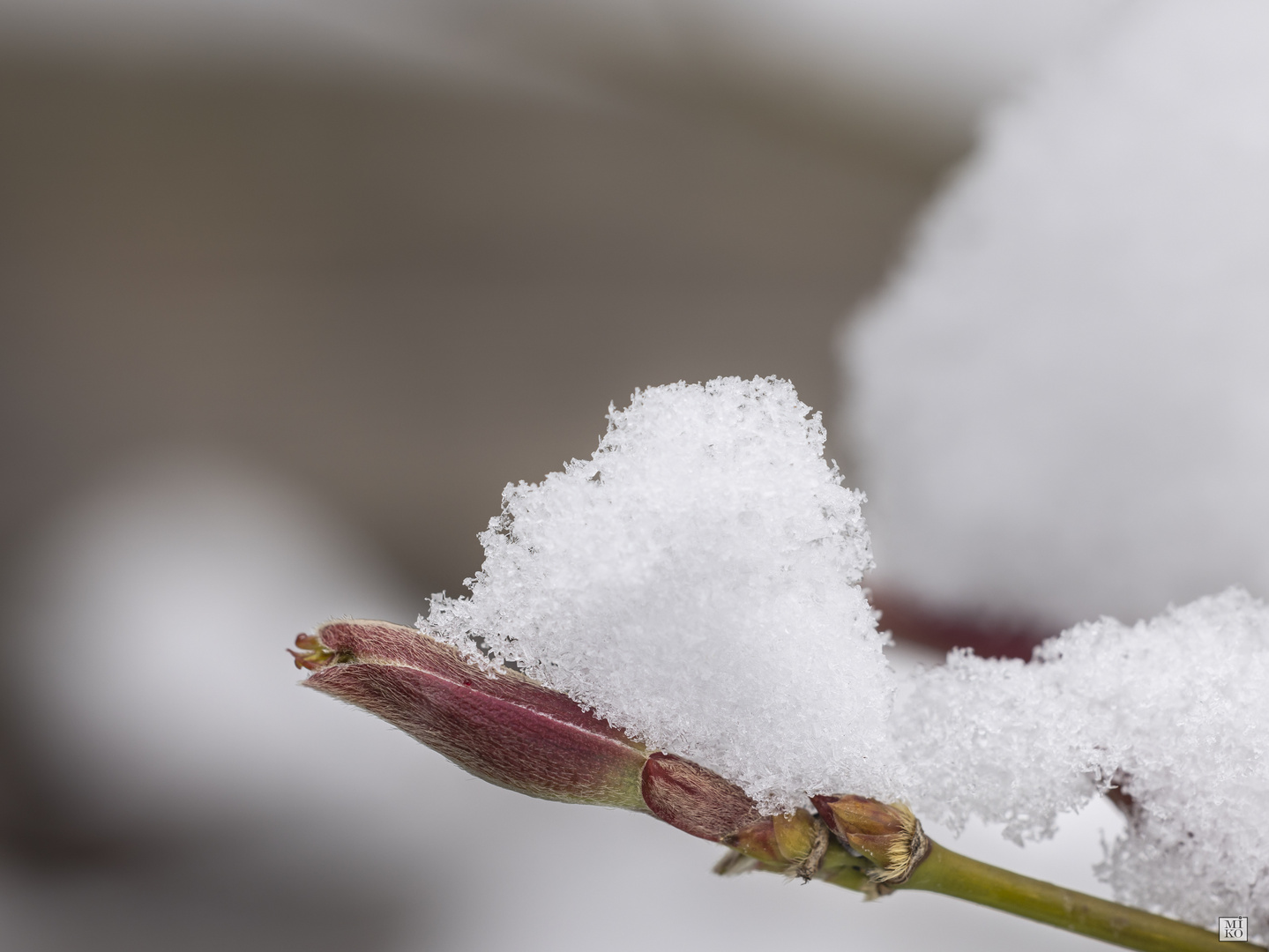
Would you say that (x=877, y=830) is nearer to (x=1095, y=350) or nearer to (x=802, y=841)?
(x=802, y=841)

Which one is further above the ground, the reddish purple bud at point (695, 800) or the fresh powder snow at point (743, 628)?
the fresh powder snow at point (743, 628)

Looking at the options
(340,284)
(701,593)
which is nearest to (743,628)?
(701,593)

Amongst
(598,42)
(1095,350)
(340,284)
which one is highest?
(598,42)

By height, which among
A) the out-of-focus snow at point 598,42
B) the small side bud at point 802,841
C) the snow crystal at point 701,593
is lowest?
the small side bud at point 802,841

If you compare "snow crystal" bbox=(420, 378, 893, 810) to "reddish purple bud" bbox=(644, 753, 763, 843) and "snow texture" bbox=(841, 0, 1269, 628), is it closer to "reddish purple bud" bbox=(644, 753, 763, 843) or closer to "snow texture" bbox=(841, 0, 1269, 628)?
"reddish purple bud" bbox=(644, 753, 763, 843)

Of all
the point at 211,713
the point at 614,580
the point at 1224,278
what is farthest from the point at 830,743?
the point at 211,713

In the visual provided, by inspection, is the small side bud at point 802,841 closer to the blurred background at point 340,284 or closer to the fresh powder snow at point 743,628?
the fresh powder snow at point 743,628

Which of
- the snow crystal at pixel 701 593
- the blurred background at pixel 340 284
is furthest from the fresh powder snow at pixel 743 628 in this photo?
the blurred background at pixel 340 284
